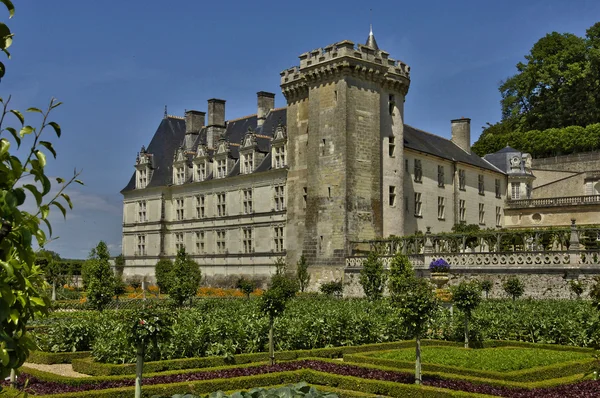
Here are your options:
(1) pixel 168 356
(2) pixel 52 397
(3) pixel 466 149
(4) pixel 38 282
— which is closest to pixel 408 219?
(3) pixel 466 149

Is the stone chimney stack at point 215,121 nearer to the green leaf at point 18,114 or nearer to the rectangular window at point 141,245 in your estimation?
the rectangular window at point 141,245

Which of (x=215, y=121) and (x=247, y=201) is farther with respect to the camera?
(x=215, y=121)

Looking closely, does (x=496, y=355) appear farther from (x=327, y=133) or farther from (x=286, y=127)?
(x=286, y=127)

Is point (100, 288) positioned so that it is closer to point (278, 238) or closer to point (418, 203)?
point (278, 238)

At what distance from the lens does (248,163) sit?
44719 millimetres

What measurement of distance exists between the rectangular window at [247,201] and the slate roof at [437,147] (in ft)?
34.0

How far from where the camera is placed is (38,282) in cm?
408

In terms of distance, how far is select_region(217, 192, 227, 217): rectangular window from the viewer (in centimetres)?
4647

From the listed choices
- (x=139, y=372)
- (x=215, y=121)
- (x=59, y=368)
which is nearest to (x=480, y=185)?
(x=215, y=121)

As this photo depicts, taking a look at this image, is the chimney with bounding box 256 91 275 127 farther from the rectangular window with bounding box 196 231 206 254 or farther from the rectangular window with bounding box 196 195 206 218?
the rectangular window with bounding box 196 231 206 254

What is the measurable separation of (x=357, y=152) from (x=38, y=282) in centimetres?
3441

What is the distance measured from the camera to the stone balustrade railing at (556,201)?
47.5 metres

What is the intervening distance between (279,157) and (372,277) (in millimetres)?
12559

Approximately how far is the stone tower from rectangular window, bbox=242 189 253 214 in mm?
3921
